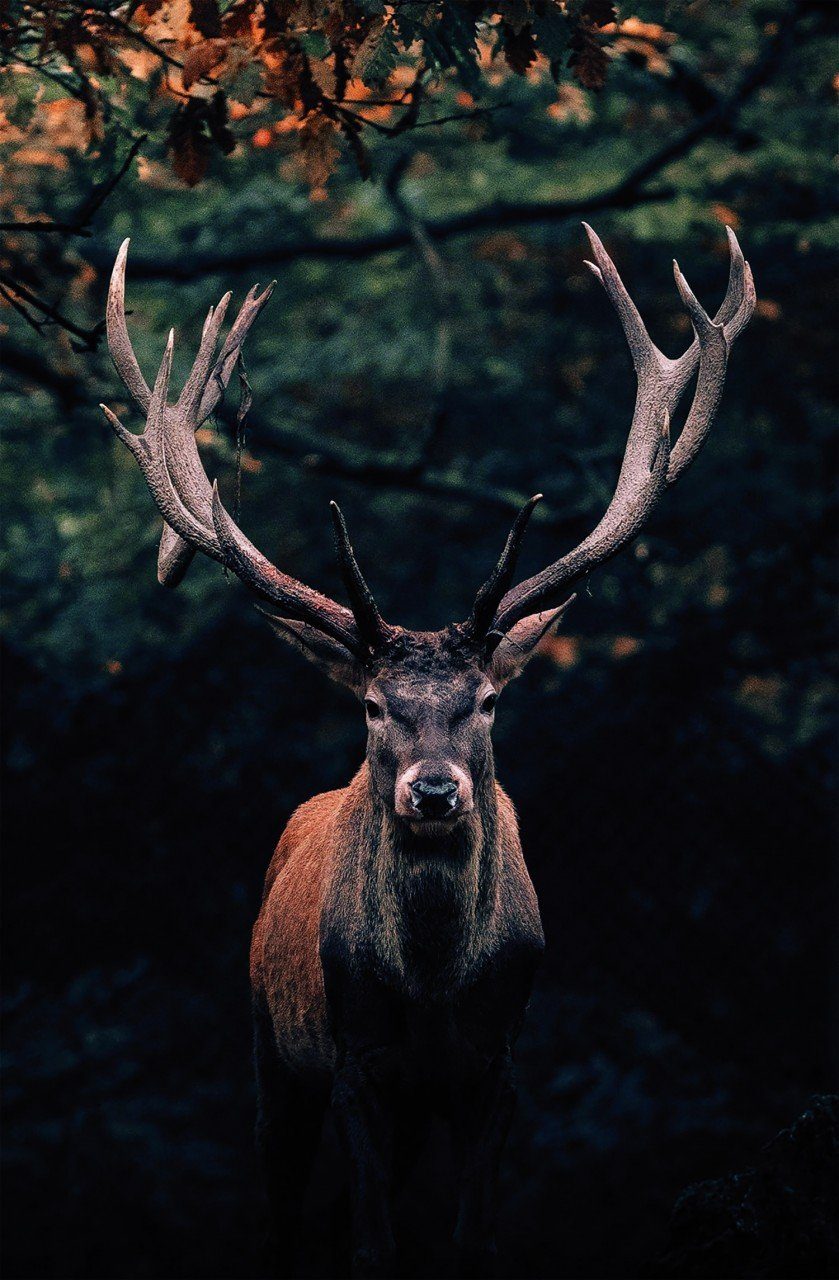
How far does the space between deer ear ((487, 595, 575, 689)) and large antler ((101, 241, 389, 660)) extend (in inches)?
16.0

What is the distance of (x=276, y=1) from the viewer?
5301 mm

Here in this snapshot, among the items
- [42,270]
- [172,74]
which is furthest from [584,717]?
[172,74]

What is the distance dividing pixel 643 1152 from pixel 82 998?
3612mm

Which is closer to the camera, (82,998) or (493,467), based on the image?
(82,998)

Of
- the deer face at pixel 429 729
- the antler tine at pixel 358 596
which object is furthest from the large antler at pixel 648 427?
the antler tine at pixel 358 596

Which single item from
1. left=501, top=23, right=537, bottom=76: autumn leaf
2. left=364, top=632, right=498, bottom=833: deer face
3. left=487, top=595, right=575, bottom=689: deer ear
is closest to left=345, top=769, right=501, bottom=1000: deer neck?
left=364, top=632, right=498, bottom=833: deer face

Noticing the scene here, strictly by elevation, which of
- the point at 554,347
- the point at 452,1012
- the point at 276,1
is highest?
the point at 554,347

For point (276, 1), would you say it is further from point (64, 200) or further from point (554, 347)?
point (554, 347)

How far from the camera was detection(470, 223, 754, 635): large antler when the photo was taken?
17.3ft

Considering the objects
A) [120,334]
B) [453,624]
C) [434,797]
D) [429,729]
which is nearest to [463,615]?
[120,334]

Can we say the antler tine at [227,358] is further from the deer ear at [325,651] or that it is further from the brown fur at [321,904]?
the brown fur at [321,904]

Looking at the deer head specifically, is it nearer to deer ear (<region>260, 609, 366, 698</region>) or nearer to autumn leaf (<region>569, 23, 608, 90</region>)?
deer ear (<region>260, 609, 366, 698</region>)

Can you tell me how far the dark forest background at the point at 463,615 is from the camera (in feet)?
32.9

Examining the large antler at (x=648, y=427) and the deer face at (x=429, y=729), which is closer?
the deer face at (x=429, y=729)
